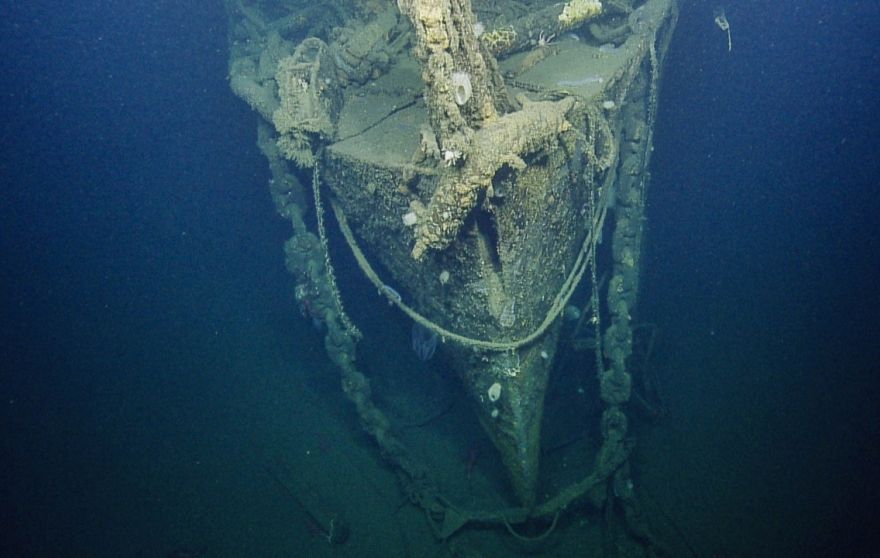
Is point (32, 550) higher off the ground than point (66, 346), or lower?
lower

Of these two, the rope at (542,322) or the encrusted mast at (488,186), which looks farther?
the rope at (542,322)

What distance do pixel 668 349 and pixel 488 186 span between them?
11.3ft

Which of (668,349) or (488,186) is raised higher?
(488,186)

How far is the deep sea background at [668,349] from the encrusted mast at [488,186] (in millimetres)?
1026

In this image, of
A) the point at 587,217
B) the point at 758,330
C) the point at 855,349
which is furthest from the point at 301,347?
the point at 855,349

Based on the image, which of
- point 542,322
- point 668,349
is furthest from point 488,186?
point 668,349

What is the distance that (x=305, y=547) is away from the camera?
429 cm

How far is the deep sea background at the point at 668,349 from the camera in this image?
4129 mm

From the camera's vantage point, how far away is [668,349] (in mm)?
4945

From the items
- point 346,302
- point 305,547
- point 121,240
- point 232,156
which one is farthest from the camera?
point 121,240

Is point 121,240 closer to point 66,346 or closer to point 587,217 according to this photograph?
point 66,346

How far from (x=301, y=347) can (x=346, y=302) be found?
36.3 inches

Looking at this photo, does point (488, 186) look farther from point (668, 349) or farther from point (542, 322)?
point (668, 349)

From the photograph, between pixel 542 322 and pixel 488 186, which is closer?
pixel 488 186
